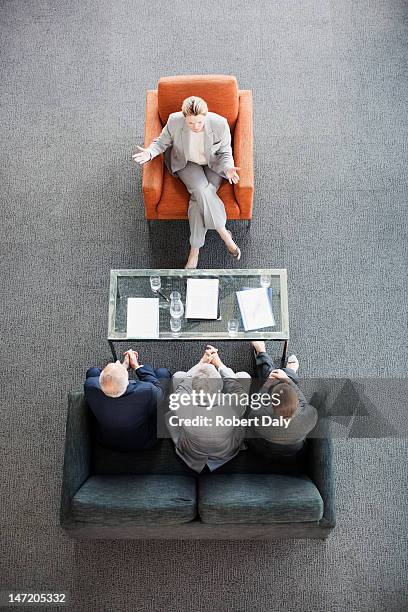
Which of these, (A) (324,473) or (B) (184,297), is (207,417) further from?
(B) (184,297)

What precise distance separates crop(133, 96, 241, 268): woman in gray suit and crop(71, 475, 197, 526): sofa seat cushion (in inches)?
67.9

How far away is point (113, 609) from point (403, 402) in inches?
86.1

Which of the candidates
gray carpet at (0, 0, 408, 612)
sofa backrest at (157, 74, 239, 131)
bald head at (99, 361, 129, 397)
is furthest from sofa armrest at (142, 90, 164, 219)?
bald head at (99, 361, 129, 397)

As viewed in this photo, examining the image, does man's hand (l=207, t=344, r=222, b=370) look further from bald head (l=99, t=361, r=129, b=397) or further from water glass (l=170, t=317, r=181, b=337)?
bald head (l=99, t=361, r=129, b=397)

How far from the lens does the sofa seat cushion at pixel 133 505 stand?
3.06 meters

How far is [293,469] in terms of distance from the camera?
134 inches

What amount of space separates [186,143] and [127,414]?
1.78 meters

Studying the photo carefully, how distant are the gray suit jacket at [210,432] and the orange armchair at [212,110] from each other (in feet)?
3.87

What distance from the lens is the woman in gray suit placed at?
12.7 feet

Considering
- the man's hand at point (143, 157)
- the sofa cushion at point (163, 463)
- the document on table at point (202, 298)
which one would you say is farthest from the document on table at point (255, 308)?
the man's hand at point (143, 157)

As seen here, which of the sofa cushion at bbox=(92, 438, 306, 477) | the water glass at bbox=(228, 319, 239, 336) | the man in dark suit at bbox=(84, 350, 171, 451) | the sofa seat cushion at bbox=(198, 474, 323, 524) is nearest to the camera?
the sofa seat cushion at bbox=(198, 474, 323, 524)

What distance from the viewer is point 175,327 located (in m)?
3.68

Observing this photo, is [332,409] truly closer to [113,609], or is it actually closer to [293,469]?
[293,469]

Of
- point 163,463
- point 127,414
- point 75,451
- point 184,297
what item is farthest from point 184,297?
point 75,451
